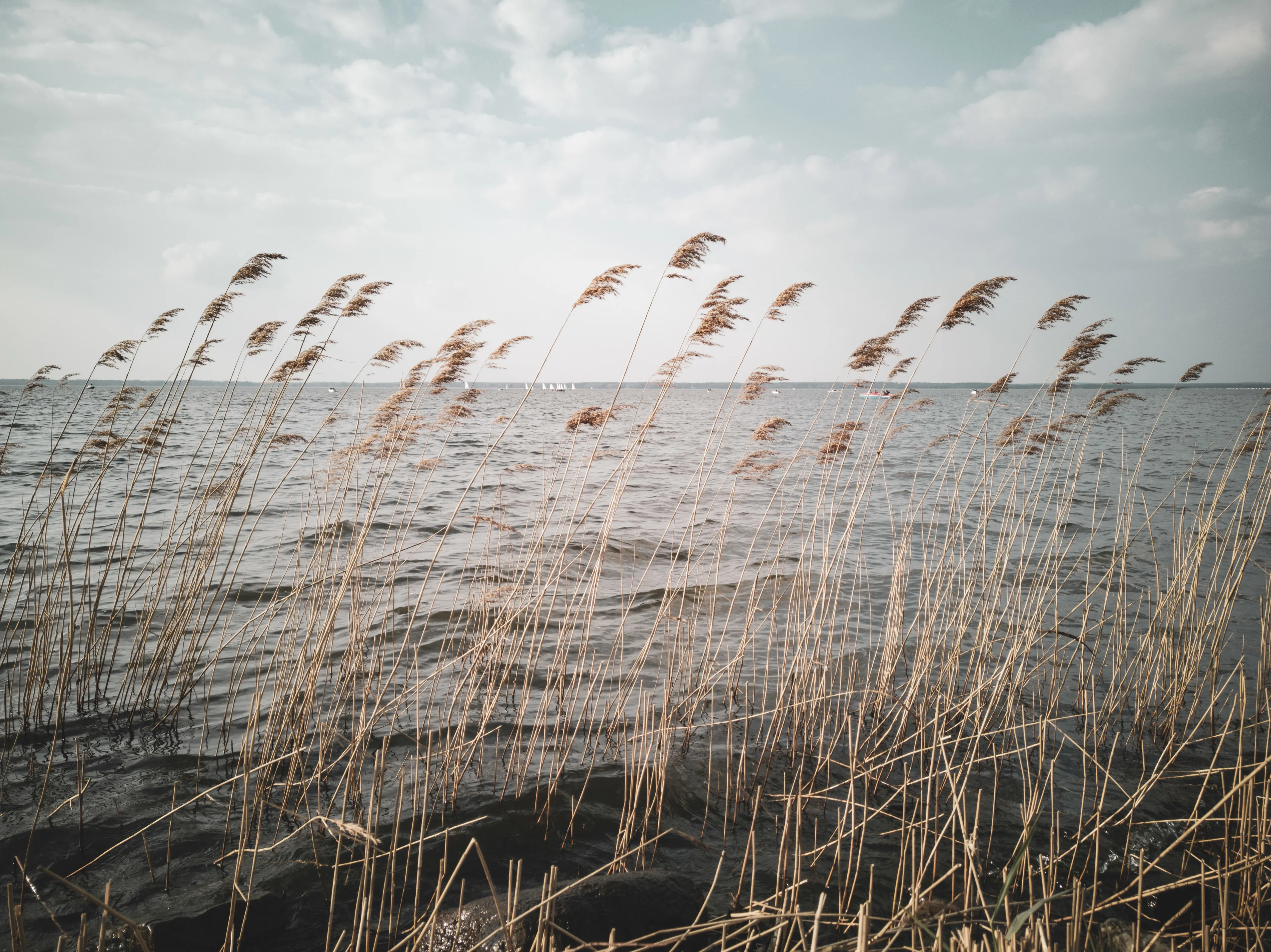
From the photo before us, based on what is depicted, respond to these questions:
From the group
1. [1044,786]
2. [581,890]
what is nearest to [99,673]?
[581,890]

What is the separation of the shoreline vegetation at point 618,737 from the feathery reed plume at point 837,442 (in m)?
0.04

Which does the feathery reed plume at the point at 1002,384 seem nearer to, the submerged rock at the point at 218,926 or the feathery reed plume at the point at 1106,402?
the feathery reed plume at the point at 1106,402

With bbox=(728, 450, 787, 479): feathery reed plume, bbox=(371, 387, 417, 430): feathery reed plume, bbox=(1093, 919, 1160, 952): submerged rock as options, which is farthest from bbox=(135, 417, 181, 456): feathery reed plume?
bbox=(1093, 919, 1160, 952): submerged rock

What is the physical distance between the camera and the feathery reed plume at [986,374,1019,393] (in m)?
5.29

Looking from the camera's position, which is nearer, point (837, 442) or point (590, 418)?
point (590, 418)

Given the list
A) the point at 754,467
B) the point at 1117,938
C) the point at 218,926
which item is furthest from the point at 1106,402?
the point at 218,926

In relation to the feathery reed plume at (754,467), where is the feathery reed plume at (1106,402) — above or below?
above

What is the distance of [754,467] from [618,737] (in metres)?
2.58

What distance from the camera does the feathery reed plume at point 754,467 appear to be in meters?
5.23

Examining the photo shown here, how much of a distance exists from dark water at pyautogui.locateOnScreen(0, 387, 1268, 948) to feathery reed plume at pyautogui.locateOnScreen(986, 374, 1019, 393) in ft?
0.50

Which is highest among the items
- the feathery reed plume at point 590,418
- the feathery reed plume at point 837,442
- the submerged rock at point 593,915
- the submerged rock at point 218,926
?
the feathery reed plume at point 590,418

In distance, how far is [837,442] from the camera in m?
5.25

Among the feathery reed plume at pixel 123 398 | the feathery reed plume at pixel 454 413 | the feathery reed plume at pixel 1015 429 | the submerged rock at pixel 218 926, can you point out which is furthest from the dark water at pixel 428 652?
the feathery reed plume at pixel 123 398

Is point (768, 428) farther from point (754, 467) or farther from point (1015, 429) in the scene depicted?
point (1015, 429)
